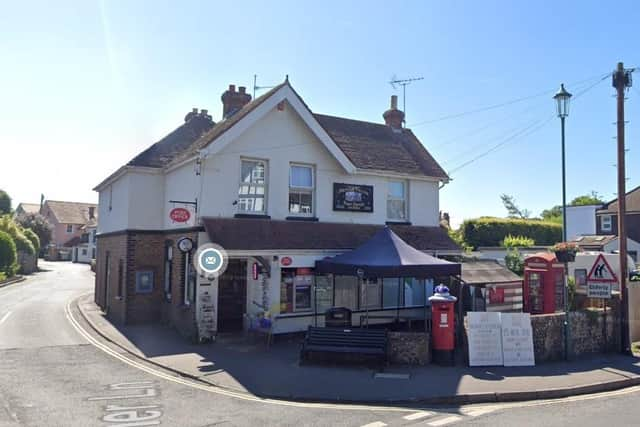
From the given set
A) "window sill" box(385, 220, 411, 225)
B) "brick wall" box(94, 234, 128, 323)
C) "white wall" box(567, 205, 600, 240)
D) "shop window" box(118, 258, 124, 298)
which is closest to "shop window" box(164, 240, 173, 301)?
"brick wall" box(94, 234, 128, 323)

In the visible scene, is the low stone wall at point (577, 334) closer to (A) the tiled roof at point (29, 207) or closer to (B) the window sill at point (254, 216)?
(B) the window sill at point (254, 216)

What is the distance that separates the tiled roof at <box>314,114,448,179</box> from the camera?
1797 cm

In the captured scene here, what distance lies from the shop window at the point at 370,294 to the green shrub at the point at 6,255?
3119 centimetres

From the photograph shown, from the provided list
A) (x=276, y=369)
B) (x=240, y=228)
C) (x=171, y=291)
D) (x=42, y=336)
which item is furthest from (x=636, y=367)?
(x=42, y=336)

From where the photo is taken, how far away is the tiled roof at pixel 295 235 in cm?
1377

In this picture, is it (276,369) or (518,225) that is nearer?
(276,369)

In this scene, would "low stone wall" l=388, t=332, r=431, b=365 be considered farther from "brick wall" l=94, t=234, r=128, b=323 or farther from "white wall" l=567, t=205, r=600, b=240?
"white wall" l=567, t=205, r=600, b=240

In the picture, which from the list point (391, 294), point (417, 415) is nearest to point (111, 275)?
point (391, 294)

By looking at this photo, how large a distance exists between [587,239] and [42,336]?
40336mm

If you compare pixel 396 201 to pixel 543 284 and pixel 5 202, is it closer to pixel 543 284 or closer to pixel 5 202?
pixel 543 284

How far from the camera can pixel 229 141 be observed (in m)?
14.3

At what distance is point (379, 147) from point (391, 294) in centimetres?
585

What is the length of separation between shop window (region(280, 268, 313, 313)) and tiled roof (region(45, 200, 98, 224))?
215 feet

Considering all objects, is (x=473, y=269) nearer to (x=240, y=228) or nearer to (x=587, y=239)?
(x=240, y=228)
